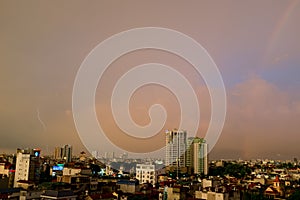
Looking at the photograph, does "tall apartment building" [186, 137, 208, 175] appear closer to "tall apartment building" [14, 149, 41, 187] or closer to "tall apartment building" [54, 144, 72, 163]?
"tall apartment building" [54, 144, 72, 163]

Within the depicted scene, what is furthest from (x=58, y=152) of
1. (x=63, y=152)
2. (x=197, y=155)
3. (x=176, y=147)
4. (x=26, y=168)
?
(x=26, y=168)

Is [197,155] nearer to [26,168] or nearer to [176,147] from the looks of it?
[176,147]

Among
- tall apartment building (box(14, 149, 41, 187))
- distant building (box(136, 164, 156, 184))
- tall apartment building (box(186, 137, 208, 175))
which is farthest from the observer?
tall apartment building (box(186, 137, 208, 175))

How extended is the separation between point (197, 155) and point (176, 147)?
117 inches

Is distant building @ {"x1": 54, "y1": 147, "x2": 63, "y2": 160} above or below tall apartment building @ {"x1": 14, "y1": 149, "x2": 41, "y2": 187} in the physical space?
above

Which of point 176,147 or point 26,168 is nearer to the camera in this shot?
point 26,168

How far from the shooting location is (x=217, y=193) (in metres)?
10.3

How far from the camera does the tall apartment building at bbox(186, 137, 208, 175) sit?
2978 cm

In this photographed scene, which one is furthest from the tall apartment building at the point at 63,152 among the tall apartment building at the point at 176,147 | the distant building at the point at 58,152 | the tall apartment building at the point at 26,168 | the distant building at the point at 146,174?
Answer: the tall apartment building at the point at 26,168

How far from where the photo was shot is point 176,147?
1277 inches

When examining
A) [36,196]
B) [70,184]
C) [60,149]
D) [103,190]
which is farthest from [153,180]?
[60,149]

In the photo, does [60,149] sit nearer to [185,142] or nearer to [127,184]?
[185,142]

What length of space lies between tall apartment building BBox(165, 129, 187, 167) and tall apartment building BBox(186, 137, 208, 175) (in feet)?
2.56

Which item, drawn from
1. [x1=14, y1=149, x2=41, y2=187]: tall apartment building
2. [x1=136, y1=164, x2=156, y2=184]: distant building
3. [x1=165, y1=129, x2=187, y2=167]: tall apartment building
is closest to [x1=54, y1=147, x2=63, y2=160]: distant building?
[x1=165, y1=129, x2=187, y2=167]: tall apartment building
